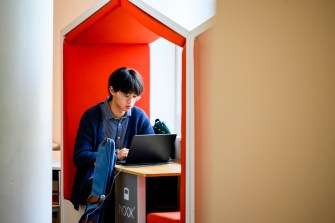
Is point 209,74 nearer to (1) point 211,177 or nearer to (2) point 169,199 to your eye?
(1) point 211,177

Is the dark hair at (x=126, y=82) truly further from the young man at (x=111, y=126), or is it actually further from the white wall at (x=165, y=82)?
the white wall at (x=165, y=82)

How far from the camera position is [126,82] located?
3.95m

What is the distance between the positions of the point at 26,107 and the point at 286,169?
5.33 ft

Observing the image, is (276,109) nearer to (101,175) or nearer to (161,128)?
(101,175)

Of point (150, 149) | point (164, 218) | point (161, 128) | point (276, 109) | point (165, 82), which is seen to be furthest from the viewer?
point (165, 82)

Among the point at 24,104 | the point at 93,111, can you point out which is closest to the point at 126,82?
the point at 93,111

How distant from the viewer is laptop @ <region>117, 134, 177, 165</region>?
373 centimetres

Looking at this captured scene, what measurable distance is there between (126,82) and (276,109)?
2099mm

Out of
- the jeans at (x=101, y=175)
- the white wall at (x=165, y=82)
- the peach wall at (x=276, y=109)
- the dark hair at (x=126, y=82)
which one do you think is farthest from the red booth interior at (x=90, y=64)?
the peach wall at (x=276, y=109)

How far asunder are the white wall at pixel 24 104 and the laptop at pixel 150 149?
67cm

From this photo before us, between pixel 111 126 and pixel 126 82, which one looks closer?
pixel 126 82

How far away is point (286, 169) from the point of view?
194 cm

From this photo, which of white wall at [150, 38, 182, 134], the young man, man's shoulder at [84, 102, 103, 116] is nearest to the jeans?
the young man

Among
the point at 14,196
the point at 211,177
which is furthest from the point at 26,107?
the point at 211,177
